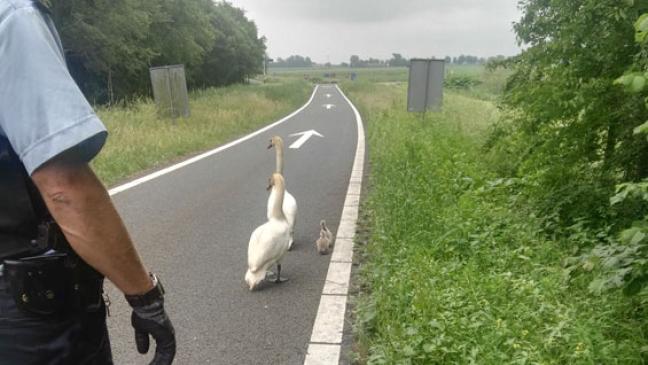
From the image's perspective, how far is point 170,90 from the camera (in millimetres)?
15148

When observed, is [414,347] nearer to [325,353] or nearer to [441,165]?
[325,353]

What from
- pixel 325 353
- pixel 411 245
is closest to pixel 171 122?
pixel 411 245

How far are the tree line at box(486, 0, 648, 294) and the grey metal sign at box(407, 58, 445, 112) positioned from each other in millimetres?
8859

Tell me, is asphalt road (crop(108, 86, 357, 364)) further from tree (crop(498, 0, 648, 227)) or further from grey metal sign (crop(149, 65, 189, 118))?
grey metal sign (crop(149, 65, 189, 118))

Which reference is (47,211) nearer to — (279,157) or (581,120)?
(279,157)

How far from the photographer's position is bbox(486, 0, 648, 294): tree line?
4145mm

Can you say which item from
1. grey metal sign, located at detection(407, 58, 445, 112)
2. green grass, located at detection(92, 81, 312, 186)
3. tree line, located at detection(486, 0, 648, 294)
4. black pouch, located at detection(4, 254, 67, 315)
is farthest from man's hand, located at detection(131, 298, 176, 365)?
grey metal sign, located at detection(407, 58, 445, 112)

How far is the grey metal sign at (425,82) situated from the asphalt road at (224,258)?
5459mm

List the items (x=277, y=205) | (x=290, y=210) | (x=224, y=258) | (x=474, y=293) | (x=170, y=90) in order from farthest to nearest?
(x=170, y=90) → (x=290, y=210) → (x=224, y=258) → (x=277, y=205) → (x=474, y=293)

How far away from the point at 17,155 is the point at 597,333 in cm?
291

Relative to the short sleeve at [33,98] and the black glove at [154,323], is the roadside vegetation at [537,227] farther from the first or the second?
the short sleeve at [33,98]

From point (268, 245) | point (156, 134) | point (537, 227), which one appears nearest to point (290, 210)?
point (268, 245)

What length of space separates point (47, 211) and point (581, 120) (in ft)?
15.3

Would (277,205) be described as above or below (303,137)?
above
